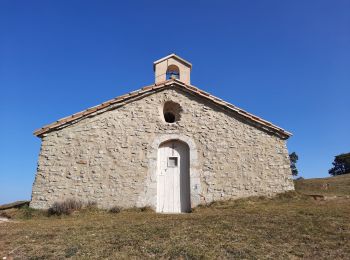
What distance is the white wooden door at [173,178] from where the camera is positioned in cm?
1115

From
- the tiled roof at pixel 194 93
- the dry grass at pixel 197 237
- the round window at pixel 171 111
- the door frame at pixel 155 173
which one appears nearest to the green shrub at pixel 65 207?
the dry grass at pixel 197 237

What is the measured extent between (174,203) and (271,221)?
4.34m

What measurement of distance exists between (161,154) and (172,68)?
4506 mm

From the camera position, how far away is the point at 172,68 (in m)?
14.1

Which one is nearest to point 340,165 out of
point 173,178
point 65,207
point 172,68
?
point 172,68

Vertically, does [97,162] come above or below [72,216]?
above

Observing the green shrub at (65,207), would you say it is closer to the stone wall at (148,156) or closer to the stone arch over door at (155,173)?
the stone wall at (148,156)

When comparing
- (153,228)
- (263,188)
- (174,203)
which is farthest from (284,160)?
(153,228)

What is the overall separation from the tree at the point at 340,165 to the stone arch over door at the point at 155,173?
3423 cm

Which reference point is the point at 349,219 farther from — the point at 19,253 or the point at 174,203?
the point at 19,253

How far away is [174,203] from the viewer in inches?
440

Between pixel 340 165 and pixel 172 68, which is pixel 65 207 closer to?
pixel 172 68

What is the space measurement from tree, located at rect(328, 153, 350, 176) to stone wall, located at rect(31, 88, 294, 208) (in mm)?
32334

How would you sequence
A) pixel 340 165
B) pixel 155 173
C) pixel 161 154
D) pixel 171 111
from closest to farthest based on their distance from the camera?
pixel 155 173, pixel 161 154, pixel 171 111, pixel 340 165
